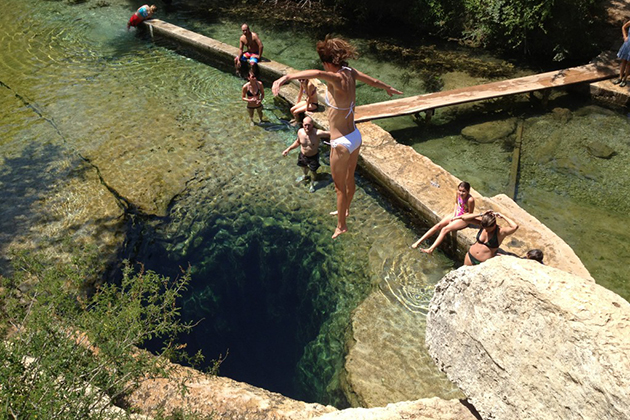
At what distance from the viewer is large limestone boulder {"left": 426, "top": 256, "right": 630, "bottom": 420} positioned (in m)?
2.72

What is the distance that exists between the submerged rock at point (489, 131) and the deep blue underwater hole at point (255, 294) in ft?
14.4

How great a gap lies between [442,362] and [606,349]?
4.88 feet

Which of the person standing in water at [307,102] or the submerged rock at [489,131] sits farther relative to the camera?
the submerged rock at [489,131]

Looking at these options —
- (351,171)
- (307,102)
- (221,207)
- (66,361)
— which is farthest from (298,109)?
(66,361)

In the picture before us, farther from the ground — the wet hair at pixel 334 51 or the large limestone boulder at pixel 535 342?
the wet hair at pixel 334 51

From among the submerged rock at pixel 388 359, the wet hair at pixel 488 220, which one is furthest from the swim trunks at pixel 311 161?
the wet hair at pixel 488 220

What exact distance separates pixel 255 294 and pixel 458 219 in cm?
300

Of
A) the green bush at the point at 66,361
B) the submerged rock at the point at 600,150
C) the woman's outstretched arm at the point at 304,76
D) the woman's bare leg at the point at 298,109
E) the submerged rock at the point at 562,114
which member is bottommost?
the submerged rock at the point at 600,150

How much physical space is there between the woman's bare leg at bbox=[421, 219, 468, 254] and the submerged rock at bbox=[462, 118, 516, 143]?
143 inches

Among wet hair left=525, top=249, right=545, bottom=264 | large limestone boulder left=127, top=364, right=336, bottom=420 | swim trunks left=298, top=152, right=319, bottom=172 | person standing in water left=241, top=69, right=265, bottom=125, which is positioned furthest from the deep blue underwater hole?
person standing in water left=241, top=69, right=265, bottom=125

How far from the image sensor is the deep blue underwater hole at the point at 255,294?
5.85m

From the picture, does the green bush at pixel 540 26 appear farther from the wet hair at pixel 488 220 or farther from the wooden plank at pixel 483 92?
the wet hair at pixel 488 220

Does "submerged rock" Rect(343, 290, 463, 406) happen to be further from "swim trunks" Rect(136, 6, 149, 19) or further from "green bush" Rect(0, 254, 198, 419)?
"swim trunks" Rect(136, 6, 149, 19)

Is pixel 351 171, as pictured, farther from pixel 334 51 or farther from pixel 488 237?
pixel 488 237
